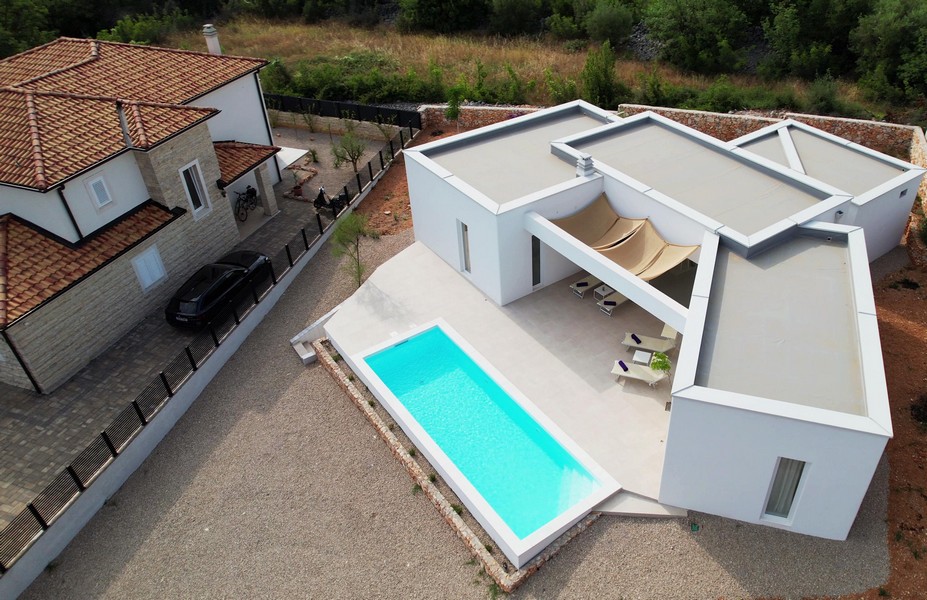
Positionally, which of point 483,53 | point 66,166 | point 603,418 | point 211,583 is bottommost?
point 211,583

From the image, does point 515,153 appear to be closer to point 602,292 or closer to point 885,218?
point 602,292

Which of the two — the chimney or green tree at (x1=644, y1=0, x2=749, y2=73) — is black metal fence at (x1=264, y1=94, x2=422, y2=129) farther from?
green tree at (x1=644, y1=0, x2=749, y2=73)

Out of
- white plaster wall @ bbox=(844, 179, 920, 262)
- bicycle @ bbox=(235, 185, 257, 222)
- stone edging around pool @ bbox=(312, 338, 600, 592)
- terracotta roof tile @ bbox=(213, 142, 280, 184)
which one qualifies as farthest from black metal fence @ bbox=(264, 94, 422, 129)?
white plaster wall @ bbox=(844, 179, 920, 262)

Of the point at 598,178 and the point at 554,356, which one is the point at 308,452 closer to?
the point at 554,356

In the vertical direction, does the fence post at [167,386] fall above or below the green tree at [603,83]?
below

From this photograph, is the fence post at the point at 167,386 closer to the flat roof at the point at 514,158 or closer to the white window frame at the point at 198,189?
the white window frame at the point at 198,189

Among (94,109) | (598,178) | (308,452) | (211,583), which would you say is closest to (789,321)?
(598,178)

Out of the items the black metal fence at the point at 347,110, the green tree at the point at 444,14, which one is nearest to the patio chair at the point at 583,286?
the black metal fence at the point at 347,110
